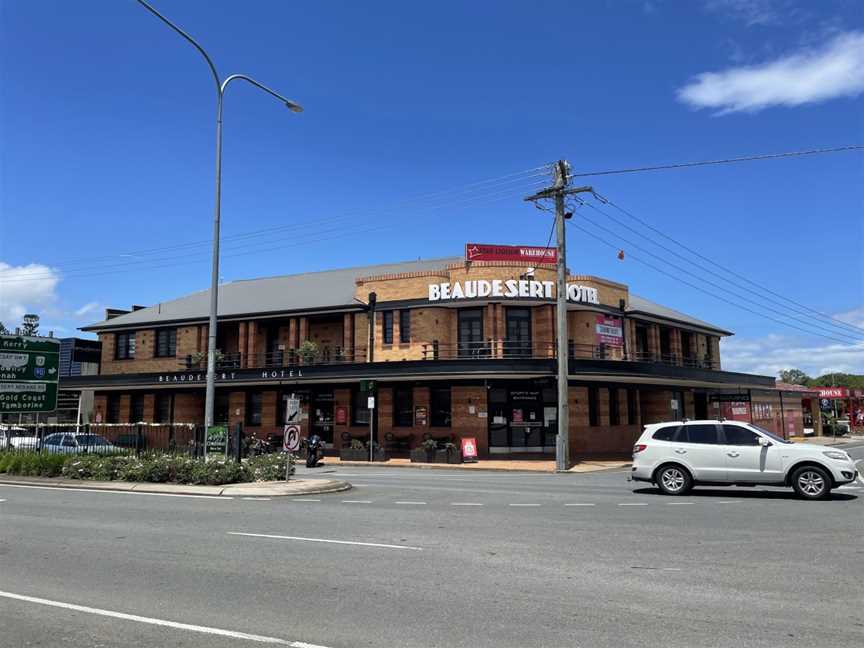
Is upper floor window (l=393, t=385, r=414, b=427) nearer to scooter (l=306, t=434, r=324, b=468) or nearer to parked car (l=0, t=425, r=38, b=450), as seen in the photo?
scooter (l=306, t=434, r=324, b=468)

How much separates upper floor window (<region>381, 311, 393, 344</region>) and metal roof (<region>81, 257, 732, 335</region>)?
167 centimetres

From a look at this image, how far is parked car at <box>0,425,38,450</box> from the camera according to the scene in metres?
23.0

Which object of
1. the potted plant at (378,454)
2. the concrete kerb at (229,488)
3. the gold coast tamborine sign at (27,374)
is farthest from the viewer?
the potted plant at (378,454)

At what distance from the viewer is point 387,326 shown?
35219mm

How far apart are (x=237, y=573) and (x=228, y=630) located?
2236 millimetres

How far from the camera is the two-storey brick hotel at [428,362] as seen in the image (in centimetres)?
3244

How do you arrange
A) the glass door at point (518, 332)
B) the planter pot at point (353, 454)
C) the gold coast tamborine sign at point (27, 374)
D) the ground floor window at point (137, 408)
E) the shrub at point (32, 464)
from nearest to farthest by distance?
the shrub at point (32, 464) → the gold coast tamborine sign at point (27, 374) → the planter pot at point (353, 454) → the glass door at point (518, 332) → the ground floor window at point (137, 408)

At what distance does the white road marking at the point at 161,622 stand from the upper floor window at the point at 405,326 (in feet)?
90.5

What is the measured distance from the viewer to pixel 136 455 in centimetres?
2052

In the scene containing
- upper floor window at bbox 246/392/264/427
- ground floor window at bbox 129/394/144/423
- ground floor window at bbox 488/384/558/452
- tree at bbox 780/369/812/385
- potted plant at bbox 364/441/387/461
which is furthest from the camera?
tree at bbox 780/369/812/385

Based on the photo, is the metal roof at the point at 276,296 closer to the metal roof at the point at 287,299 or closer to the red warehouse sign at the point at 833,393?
the metal roof at the point at 287,299

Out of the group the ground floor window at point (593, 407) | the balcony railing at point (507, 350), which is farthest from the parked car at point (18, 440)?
the ground floor window at point (593, 407)

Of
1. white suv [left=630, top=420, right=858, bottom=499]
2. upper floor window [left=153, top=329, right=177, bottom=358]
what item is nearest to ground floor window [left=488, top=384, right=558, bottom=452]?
white suv [left=630, top=420, right=858, bottom=499]

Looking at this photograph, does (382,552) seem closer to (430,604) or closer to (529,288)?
(430,604)
